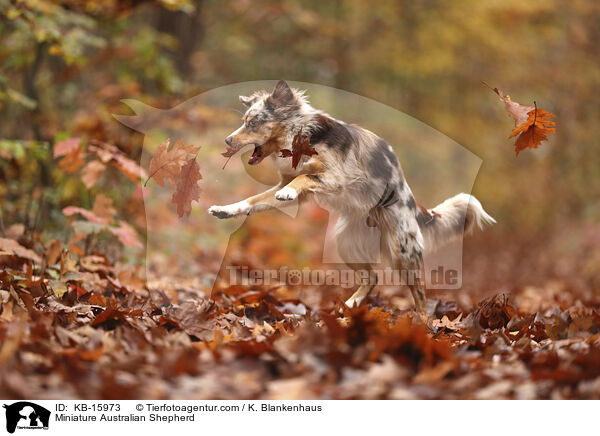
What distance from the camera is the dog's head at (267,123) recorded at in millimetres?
3816

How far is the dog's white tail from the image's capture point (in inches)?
177

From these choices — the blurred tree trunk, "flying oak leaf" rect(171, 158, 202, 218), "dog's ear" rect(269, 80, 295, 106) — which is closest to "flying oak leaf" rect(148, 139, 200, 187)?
"flying oak leaf" rect(171, 158, 202, 218)

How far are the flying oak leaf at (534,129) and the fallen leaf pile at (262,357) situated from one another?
3.86ft

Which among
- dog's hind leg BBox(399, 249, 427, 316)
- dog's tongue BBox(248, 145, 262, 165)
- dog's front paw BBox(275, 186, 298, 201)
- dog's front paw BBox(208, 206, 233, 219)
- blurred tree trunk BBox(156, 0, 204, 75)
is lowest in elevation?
dog's hind leg BBox(399, 249, 427, 316)

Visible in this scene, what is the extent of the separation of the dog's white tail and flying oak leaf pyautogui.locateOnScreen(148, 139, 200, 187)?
6.23 ft

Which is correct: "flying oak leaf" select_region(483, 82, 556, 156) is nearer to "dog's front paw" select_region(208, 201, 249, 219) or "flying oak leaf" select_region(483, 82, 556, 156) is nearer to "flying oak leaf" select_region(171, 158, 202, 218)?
"dog's front paw" select_region(208, 201, 249, 219)

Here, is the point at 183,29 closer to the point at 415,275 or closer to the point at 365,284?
the point at 365,284

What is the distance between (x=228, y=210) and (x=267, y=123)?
2.15 ft

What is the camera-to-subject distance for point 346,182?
3.93 meters

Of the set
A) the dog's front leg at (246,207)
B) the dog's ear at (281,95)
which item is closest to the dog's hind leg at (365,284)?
the dog's front leg at (246,207)

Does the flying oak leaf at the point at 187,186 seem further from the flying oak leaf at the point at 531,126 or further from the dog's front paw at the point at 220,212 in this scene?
the flying oak leaf at the point at 531,126

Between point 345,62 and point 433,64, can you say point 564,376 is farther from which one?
point 345,62
